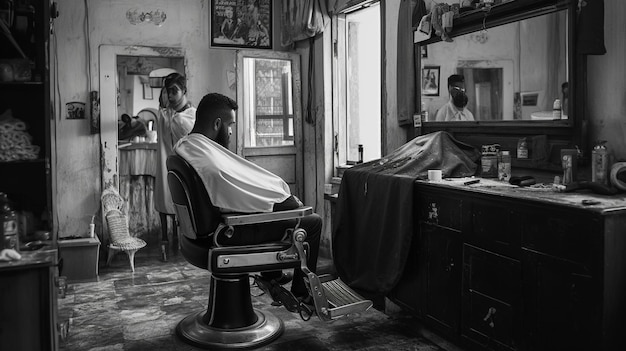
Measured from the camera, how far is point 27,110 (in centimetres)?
244

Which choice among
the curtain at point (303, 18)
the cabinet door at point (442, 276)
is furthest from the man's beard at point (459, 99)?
the curtain at point (303, 18)

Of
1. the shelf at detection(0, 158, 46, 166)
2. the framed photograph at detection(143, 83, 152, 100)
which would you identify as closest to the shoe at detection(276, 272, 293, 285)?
the shelf at detection(0, 158, 46, 166)

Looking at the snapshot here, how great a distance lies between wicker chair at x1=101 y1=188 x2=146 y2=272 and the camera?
4750 millimetres

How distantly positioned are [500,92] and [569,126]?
1.71ft

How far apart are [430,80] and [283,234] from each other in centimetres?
150

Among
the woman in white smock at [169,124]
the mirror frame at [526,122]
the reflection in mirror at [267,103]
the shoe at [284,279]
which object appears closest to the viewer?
the mirror frame at [526,122]

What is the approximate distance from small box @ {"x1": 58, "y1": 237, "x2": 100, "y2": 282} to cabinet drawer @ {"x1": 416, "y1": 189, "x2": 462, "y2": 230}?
109 inches

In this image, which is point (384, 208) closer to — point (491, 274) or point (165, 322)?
point (491, 274)

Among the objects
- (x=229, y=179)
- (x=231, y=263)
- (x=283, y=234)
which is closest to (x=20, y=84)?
(x=229, y=179)

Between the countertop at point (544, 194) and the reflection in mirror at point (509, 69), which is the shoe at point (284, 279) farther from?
the reflection in mirror at point (509, 69)

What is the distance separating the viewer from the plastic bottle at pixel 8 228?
207 centimetres

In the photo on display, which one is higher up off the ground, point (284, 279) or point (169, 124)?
point (169, 124)

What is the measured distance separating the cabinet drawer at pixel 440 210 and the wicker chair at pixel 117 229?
2740 millimetres

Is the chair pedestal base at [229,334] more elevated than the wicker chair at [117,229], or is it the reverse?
the wicker chair at [117,229]
